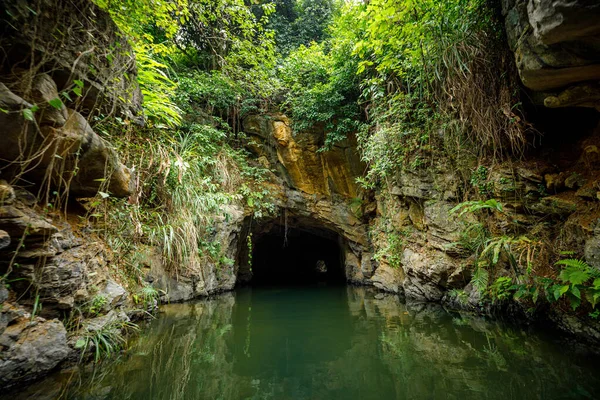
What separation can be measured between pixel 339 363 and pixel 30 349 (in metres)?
2.70

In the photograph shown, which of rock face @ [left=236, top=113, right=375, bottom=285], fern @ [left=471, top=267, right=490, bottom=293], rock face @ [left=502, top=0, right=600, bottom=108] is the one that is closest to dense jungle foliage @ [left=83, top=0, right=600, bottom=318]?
fern @ [left=471, top=267, right=490, bottom=293]

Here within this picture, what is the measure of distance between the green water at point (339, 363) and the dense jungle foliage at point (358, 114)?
29.5 inches

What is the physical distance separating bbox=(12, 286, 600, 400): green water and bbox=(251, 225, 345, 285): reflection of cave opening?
25.7 ft

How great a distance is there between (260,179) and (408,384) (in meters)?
6.99

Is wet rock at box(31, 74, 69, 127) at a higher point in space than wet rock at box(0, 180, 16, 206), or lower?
higher

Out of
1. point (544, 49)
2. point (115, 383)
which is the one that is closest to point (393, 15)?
point (544, 49)

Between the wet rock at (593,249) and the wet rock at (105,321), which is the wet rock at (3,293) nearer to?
the wet rock at (105,321)

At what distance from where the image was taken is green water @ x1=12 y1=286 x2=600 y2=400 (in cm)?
232

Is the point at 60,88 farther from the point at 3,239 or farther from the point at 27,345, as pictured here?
the point at 27,345

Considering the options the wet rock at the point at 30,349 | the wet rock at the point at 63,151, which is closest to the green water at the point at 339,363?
the wet rock at the point at 30,349

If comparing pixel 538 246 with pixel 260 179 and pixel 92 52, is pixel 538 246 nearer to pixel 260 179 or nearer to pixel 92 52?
pixel 92 52

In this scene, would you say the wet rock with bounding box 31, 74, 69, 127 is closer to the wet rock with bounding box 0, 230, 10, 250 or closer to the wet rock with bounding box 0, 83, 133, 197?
the wet rock with bounding box 0, 83, 133, 197

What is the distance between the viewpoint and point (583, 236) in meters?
3.25

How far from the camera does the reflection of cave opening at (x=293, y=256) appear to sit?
1337cm
